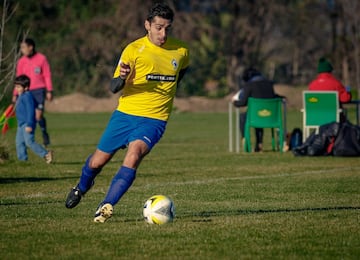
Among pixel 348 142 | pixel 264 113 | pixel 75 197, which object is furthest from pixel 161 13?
Result: pixel 264 113

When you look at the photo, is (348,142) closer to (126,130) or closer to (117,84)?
(126,130)

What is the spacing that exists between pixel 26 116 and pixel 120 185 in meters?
8.48

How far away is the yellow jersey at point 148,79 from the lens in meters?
9.23

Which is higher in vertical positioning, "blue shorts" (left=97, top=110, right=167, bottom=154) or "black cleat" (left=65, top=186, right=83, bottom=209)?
"blue shorts" (left=97, top=110, right=167, bottom=154)

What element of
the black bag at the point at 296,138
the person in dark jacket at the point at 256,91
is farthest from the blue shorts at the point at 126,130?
the black bag at the point at 296,138

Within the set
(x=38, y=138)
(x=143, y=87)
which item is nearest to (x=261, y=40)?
(x=38, y=138)

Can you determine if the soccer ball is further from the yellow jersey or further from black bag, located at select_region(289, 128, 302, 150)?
black bag, located at select_region(289, 128, 302, 150)

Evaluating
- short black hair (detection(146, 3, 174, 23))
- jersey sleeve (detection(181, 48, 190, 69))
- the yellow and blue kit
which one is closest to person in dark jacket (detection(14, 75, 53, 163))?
jersey sleeve (detection(181, 48, 190, 69))

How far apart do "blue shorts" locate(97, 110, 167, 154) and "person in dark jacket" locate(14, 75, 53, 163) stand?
304 inches

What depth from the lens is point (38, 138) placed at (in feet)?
85.8

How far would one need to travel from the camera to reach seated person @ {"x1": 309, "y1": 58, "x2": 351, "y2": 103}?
66.0 feet

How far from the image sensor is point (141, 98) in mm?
9289

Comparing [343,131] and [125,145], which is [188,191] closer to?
[125,145]

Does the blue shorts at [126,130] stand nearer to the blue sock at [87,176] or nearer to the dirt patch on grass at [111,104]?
the blue sock at [87,176]
